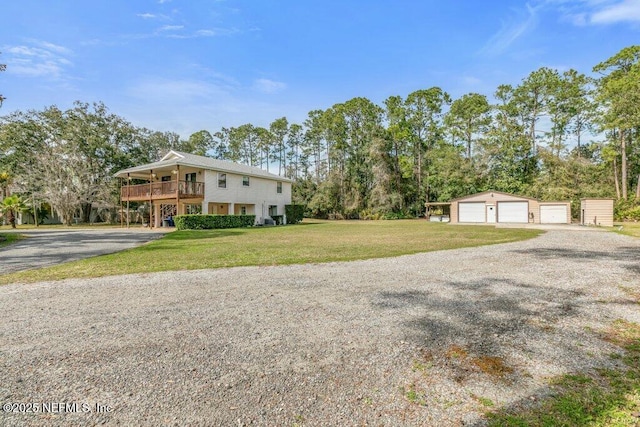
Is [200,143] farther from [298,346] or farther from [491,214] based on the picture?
[298,346]

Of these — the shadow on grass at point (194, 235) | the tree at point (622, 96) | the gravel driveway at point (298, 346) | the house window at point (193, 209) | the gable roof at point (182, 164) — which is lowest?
the gravel driveway at point (298, 346)

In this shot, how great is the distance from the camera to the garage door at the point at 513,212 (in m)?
26.8

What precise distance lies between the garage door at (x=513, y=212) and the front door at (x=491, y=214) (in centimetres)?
40

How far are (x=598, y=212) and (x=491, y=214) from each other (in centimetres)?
768

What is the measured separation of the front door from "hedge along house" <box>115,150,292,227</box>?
19.1 meters

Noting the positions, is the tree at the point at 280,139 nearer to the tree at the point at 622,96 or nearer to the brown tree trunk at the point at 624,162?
the tree at the point at 622,96

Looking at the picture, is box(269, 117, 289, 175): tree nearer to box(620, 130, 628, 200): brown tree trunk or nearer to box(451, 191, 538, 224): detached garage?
box(451, 191, 538, 224): detached garage

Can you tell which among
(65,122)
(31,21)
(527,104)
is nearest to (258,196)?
(31,21)

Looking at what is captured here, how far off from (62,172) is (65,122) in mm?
5468

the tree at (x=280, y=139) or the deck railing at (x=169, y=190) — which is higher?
the tree at (x=280, y=139)

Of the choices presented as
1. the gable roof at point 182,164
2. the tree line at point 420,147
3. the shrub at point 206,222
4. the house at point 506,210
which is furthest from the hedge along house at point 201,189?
the house at point 506,210

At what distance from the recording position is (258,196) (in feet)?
88.9

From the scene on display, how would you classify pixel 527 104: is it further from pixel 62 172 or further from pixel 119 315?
pixel 62 172

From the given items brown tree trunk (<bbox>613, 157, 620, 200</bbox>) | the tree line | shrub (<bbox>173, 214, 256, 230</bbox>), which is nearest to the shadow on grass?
shrub (<bbox>173, 214, 256, 230</bbox>)
